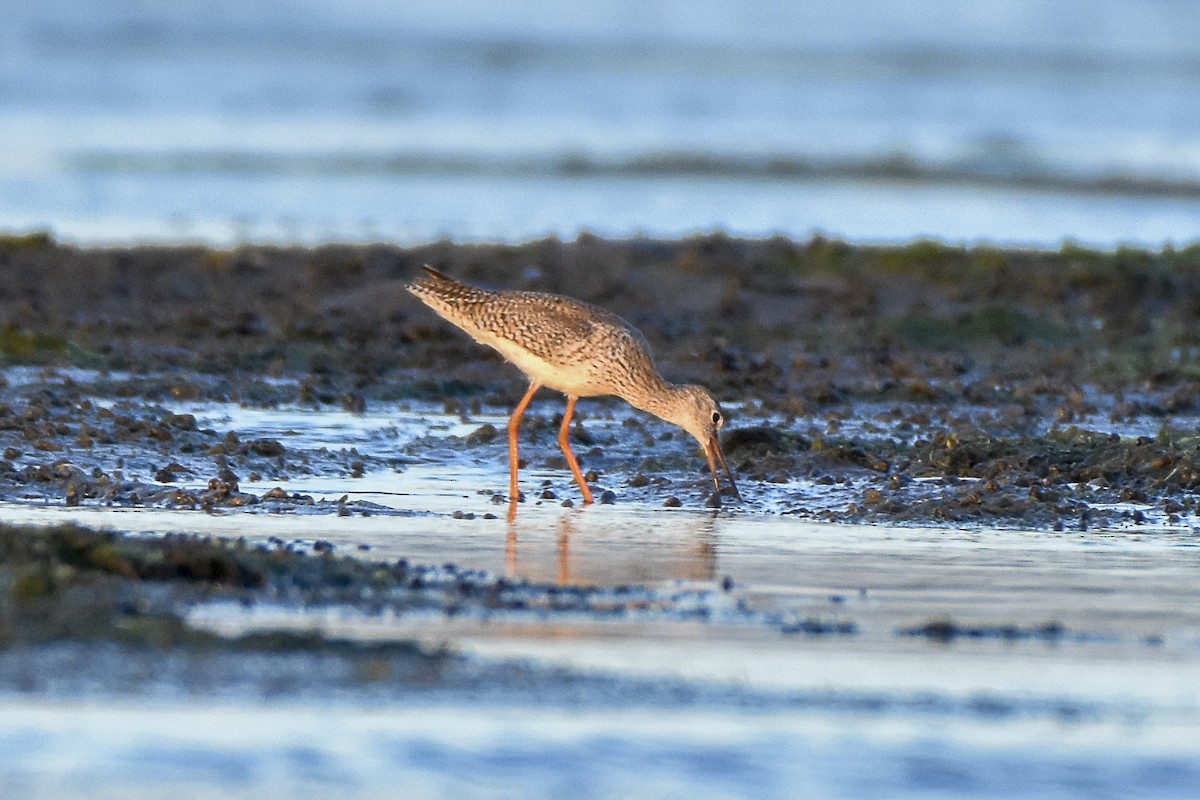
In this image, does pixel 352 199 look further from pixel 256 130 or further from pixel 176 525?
pixel 176 525

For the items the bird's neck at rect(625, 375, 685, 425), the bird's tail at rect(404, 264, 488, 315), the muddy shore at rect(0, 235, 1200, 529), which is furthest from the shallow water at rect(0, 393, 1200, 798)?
the bird's tail at rect(404, 264, 488, 315)

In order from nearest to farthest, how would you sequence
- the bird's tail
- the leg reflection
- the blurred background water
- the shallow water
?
the shallow water, the leg reflection, the bird's tail, the blurred background water

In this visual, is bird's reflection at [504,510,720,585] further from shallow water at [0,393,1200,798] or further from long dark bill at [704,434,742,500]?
long dark bill at [704,434,742,500]

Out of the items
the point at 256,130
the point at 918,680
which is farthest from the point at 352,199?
the point at 918,680

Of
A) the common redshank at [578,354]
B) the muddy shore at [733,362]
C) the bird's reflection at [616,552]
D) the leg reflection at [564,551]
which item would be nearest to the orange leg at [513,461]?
the common redshank at [578,354]

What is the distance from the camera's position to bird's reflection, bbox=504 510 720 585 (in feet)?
25.3

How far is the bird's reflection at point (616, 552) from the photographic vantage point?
7723 mm

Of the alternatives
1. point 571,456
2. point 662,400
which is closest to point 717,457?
point 662,400

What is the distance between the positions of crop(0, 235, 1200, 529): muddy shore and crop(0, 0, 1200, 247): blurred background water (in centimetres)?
241

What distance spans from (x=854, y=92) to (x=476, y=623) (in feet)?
93.5

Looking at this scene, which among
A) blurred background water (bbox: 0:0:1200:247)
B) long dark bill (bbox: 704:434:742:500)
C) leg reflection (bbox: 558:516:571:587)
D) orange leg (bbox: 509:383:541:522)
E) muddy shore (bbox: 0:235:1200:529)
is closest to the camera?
leg reflection (bbox: 558:516:571:587)

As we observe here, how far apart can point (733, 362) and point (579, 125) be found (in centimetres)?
1564

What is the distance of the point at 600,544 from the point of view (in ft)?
27.7

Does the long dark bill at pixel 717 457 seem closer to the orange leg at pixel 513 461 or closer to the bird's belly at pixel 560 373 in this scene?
the bird's belly at pixel 560 373
